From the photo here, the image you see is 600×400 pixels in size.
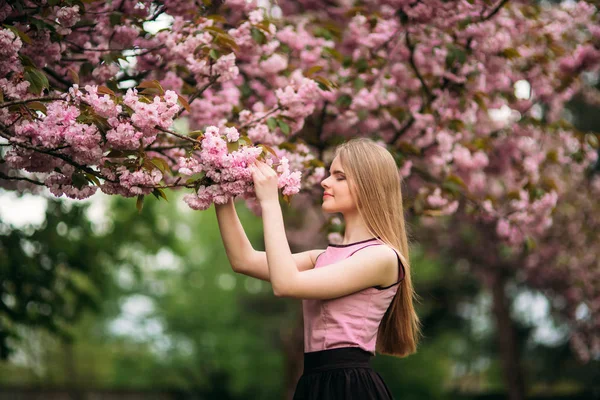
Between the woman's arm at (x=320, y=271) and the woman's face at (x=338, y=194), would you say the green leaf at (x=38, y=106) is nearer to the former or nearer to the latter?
the woman's arm at (x=320, y=271)

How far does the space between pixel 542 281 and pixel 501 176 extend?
20.2ft

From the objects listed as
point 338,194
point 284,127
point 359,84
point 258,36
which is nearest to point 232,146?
point 338,194

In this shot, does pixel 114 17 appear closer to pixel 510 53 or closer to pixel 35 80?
pixel 35 80

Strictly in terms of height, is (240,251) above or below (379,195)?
below

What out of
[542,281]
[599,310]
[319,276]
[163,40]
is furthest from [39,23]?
[542,281]

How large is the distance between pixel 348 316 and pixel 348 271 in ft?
0.59

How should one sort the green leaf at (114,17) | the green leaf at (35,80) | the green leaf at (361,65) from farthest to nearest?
the green leaf at (361,65) → the green leaf at (114,17) → the green leaf at (35,80)

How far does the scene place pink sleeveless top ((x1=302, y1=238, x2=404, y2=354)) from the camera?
2.43 metres

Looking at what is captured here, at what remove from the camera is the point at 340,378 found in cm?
238

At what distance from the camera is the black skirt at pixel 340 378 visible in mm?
2361

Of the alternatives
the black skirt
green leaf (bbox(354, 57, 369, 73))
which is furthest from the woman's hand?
green leaf (bbox(354, 57, 369, 73))

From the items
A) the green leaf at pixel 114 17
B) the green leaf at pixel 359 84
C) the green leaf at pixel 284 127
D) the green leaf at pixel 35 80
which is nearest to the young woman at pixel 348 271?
the green leaf at pixel 35 80

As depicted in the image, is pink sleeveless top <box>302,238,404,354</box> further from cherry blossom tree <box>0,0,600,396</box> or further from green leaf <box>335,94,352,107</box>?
green leaf <box>335,94,352,107</box>

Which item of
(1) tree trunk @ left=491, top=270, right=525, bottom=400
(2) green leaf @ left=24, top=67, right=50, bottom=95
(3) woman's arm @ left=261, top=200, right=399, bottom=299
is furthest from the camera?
(1) tree trunk @ left=491, top=270, right=525, bottom=400
